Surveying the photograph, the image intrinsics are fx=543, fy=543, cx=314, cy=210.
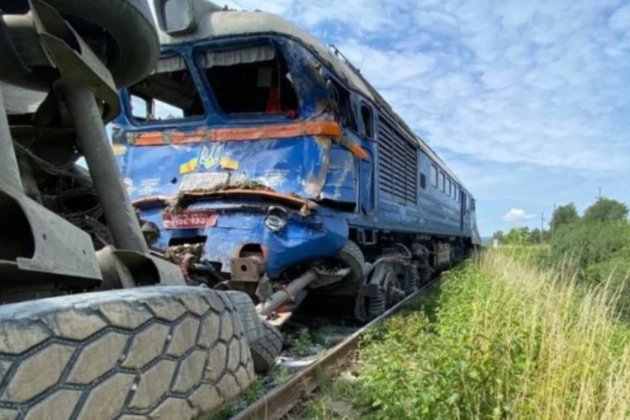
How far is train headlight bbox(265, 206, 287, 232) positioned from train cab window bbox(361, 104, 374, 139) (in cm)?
184

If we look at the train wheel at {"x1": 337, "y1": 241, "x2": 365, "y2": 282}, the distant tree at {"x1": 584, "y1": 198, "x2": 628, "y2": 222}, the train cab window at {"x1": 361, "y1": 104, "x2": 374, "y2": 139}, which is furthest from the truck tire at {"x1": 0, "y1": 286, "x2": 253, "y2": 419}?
the distant tree at {"x1": 584, "y1": 198, "x2": 628, "y2": 222}

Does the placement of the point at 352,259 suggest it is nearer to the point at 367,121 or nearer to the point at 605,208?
the point at 367,121

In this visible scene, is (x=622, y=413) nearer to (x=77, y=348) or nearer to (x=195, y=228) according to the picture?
(x=77, y=348)

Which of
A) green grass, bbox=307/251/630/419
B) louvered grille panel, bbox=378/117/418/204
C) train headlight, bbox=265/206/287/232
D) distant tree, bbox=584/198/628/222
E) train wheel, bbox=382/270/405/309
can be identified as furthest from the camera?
distant tree, bbox=584/198/628/222

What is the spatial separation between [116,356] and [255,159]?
13.5ft

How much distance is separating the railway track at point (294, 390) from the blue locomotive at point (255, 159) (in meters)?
0.60

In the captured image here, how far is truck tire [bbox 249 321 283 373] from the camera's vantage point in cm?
296

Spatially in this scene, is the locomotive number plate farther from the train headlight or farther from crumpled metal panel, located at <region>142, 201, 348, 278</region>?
the train headlight

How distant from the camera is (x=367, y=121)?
636 centimetres

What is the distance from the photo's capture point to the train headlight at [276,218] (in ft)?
15.7

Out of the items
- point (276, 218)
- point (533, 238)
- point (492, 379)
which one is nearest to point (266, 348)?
point (492, 379)

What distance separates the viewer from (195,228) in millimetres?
5023

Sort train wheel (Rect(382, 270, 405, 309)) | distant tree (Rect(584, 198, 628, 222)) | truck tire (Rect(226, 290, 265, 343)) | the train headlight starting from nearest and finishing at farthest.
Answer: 1. truck tire (Rect(226, 290, 265, 343))
2. the train headlight
3. train wheel (Rect(382, 270, 405, 309))
4. distant tree (Rect(584, 198, 628, 222))

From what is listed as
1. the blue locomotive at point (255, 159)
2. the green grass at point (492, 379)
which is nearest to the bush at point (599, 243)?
the blue locomotive at point (255, 159)
